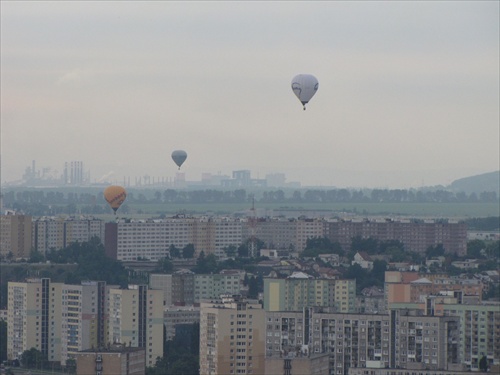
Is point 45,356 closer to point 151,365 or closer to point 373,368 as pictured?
point 151,365

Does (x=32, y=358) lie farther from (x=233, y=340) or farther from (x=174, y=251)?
(x=174, y=251)

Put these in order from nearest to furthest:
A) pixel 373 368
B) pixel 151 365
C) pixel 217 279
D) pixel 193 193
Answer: pixel 373 368
pixel 151 365
pixel 217 279
pixel 193 193

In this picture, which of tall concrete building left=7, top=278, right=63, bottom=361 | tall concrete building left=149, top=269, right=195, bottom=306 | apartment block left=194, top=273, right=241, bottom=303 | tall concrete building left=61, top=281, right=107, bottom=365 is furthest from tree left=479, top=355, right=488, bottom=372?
apartment block left=194, top=273, right=241, bottom=303

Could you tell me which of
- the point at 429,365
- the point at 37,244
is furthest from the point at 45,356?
the point at 37,244

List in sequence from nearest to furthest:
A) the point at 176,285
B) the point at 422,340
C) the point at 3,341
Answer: the point at 422,340 → the point at 3,341 → the point at 176,285

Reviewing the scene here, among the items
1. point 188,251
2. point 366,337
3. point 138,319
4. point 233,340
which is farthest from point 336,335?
point 188,251

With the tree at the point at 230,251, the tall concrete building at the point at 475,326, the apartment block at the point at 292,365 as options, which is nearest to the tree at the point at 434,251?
the tree at the point at 230,251
